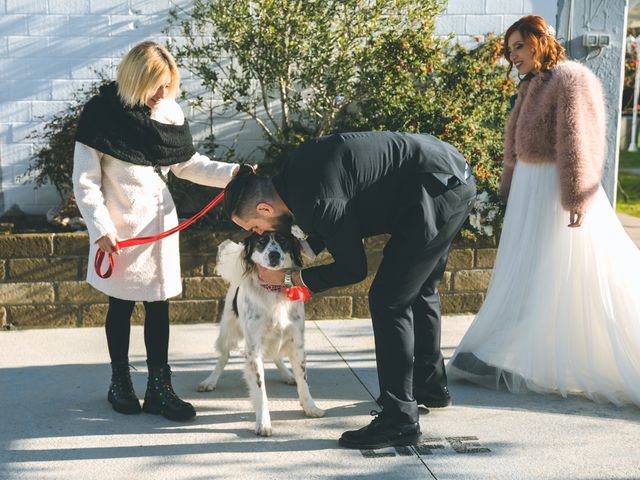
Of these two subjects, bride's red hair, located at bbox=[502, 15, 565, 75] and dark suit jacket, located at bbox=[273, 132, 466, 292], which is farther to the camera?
bride's red hair, located at bbox=[502, 15, 565, 75]

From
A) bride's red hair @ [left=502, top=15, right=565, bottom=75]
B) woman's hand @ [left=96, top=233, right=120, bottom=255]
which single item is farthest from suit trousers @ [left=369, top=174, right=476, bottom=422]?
woman's hand @ [left=96, top=233, right=120, bottom=255]

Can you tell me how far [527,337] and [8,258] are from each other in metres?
3.71

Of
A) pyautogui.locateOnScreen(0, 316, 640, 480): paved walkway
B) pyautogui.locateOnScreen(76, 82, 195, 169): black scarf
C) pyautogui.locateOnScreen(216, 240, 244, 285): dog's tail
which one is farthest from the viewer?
pyautogui.locateOnScreen(216, 240, 244, 285): dog's tail

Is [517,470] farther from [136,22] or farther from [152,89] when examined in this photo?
[136,22]

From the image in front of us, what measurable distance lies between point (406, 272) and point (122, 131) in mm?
1624

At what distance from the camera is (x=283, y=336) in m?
4.20

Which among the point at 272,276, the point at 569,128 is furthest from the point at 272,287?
the point at 569,128

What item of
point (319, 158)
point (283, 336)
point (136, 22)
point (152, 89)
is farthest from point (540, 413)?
point (136, 22)

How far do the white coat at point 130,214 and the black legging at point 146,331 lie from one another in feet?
0.37

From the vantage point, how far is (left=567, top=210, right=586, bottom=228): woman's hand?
4.38 meters

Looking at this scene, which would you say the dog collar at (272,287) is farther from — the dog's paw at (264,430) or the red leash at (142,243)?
the dog's paw at (264,430)

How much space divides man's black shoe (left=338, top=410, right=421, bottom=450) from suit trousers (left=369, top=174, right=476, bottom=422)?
0.12 feet

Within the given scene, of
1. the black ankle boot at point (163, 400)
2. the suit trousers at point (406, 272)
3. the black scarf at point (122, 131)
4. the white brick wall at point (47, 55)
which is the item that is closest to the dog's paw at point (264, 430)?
the black ankle boot at point (163, 400)

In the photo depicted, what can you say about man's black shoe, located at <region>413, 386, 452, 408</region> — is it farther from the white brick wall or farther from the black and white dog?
the white brick wall
